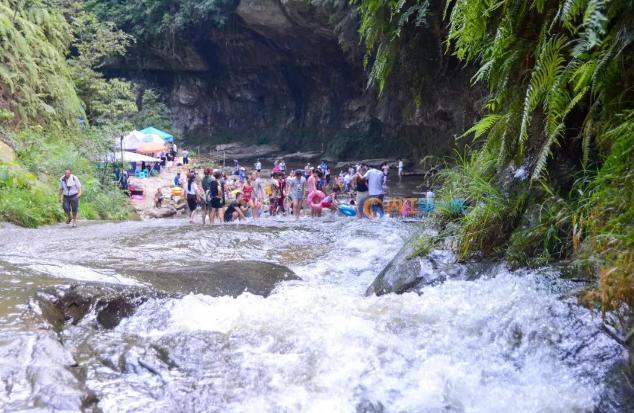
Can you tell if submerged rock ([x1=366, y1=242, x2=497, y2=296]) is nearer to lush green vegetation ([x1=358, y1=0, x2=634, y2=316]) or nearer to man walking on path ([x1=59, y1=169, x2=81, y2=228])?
lush green vegetation ([x1=358, y1=0, x2=634, y2=316])

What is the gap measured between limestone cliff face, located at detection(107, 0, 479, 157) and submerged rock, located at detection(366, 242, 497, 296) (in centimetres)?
1991

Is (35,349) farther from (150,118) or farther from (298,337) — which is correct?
(150,118)

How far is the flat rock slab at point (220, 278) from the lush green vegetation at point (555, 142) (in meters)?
2.09

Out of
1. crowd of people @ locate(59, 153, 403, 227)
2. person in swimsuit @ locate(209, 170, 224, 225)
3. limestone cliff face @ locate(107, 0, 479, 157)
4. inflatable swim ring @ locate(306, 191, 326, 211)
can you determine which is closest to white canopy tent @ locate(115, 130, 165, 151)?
limestone cliff face @ locate(107, 0, 479, 157)

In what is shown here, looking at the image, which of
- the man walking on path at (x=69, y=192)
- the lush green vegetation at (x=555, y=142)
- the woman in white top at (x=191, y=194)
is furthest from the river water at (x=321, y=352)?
the woman in white top at (x=191, y=194)

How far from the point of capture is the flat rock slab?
5785 mm

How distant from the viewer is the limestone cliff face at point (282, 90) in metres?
31.7

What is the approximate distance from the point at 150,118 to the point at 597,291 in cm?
3890

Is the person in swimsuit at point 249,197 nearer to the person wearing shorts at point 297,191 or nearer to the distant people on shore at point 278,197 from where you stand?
the distant people on shore at point 278,197

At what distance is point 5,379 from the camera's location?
319 cm

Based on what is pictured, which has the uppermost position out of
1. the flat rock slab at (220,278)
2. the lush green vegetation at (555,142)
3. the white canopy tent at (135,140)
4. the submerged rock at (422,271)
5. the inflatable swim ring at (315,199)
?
the lush green vegetation at (555,142)

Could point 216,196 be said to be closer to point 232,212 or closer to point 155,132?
point 232,212

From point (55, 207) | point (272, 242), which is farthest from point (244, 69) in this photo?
point (272, 242)

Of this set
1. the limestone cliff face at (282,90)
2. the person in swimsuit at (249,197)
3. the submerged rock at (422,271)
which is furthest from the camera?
the limestone cliff face at (282,90)
